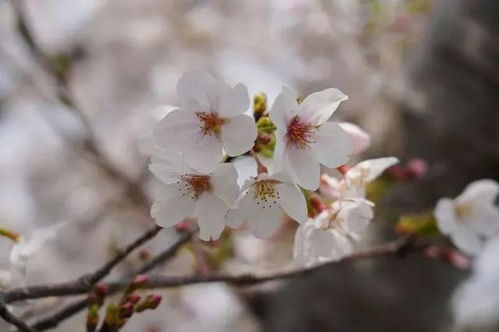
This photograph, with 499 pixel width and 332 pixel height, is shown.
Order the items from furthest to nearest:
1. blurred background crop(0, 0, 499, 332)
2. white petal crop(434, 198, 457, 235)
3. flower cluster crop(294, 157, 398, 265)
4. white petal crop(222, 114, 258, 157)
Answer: blurred background crop(0, 0, 499, 332)
white petal crop(434, 198, 457, 235)
flower cluster crop(294, 157, 398, 265)
white petal crop(222, 114, 258, 157)

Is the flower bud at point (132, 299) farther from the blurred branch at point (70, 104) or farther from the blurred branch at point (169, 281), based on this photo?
the blurred branch at point (70, 104)

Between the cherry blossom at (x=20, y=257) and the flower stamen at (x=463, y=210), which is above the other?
the cherry blossom at (x=20, y=257)

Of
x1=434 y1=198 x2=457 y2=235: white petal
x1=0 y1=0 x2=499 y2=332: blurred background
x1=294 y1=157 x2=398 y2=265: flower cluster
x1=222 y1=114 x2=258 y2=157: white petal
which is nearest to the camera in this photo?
x1=222 y1=114 x2=258 y2=157: white petal

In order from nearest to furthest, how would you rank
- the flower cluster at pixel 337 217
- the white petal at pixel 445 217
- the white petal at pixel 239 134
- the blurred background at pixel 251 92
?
the white petal at pixel 239 134 → the flower cluster at pixel 337 217 → the white petal at pixel 445 217 → the blurred background at pixel 251 92

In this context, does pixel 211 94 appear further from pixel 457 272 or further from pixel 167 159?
pixel 457 272

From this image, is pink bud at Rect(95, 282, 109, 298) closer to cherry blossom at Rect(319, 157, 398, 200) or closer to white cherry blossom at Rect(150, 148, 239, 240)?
white cherry blossom at Rect(150, 148, 239, 240)

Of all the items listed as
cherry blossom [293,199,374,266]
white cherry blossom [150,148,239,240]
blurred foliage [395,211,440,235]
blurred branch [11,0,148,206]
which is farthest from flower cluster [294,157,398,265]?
blurred branch [11,0,148,206]

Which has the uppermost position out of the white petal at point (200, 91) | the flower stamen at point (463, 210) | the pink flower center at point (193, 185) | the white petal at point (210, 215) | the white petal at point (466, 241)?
the white petal at point (200, 91)

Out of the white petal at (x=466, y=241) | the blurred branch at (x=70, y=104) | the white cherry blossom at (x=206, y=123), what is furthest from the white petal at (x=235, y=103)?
the blurred branch at (x=70, y=104)
